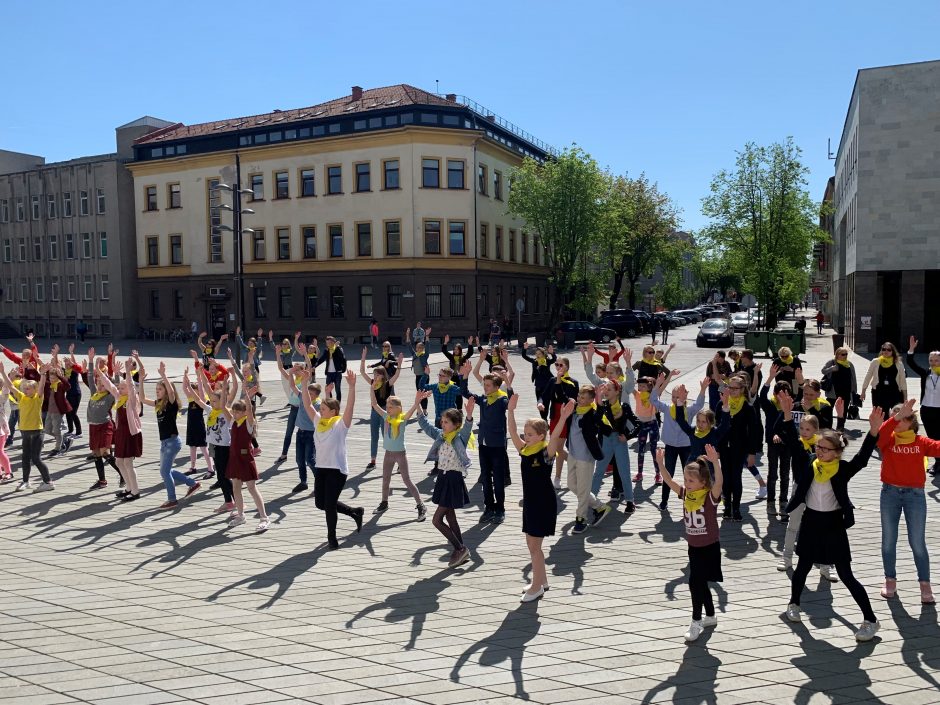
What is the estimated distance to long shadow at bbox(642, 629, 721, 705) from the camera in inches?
201

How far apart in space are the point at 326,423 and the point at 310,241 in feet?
131

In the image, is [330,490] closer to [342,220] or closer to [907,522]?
[907,522]

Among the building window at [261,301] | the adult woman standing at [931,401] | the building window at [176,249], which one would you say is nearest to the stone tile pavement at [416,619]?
the adult woman standing at [931,401]

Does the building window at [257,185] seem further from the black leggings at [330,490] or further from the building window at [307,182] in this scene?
the black leggings at [330,490]

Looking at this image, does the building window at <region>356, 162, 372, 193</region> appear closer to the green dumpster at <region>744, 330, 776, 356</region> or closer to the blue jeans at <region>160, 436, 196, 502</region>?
the green dumpster at <region>744, 330, 776, 356</region>

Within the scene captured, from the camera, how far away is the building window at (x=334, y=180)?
1799 inches

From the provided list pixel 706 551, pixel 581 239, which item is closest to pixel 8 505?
pixel 706 551

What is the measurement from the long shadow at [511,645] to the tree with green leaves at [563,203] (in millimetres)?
40163

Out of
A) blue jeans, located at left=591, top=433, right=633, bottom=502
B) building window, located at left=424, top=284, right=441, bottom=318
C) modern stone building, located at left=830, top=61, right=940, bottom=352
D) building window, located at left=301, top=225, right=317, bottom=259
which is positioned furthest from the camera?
building window, located at left=301, top=225, right=317, bottom=259

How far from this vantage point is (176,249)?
51281 millimetres

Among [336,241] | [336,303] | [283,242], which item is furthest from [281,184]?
[336,303]

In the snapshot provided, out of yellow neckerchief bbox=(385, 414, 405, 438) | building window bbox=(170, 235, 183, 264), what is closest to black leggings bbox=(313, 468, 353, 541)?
yellow neckerchief bbox=(385, 414, 405, 438)

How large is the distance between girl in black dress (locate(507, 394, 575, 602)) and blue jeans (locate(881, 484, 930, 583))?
2.85 metres

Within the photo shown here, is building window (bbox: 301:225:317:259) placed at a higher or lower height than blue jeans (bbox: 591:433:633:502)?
higher
